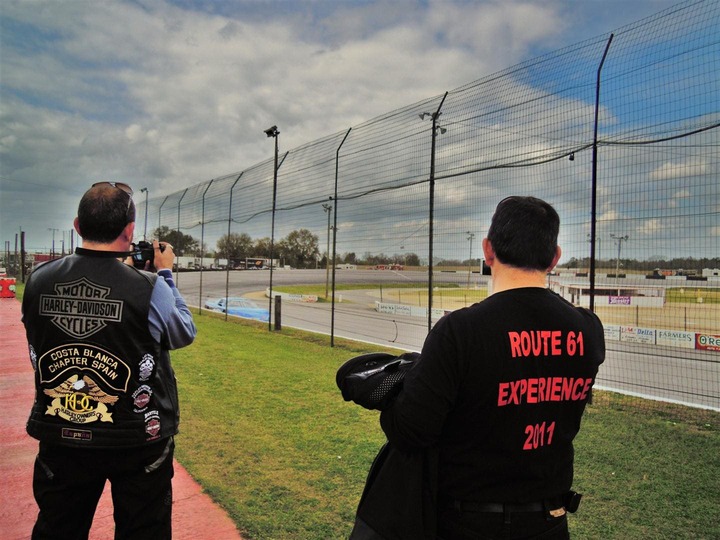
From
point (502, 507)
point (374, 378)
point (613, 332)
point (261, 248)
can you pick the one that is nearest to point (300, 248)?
point (261, 248)

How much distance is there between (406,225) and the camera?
7.81 metres

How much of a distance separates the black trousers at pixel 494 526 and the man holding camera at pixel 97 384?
1043 millimetres

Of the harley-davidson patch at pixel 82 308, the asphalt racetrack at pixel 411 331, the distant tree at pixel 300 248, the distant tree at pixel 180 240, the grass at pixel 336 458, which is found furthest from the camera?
the distant tree at pixel 180 240

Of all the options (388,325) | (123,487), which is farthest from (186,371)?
(388,325)

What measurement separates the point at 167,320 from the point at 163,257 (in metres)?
0.39

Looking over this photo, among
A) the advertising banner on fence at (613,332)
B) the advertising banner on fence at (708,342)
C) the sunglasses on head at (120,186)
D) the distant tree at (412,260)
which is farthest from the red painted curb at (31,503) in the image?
the advertising banner on fence at (613,332)

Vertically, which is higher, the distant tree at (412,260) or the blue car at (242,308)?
the distant tree at (412,260)

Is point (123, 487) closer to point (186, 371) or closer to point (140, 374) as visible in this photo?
point (140, 374)

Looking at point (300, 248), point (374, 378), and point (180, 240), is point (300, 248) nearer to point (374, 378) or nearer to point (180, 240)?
point (180, 240)

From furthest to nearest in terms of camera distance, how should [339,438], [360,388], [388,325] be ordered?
1. [388,325]
2. [339,438]
3. [360,388]

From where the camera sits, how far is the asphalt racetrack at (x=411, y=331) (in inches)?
280

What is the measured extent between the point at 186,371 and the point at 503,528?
6133 millimetres

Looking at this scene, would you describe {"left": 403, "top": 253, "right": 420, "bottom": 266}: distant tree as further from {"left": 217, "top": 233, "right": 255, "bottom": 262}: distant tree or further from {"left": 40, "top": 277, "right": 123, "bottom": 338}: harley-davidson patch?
{"left": 217, "top": 233, "right": 255, "bottom": 262}: distant tree

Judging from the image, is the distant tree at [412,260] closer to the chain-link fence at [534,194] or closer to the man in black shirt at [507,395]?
the chain-link fence at [534,194]
